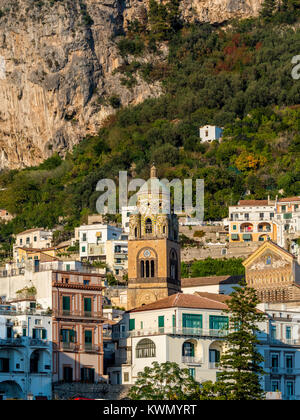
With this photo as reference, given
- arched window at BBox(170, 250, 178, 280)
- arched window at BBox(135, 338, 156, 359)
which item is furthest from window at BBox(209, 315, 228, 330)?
arched window at BBox(170, 250, 178, 280)

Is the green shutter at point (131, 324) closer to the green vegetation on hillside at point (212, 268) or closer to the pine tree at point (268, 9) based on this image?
the green vegetation on hillside at point (212, 268)

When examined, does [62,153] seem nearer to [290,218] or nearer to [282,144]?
[282,144]

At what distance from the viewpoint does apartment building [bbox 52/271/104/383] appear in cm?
5997

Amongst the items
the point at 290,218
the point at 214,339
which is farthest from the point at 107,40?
the point at 214,339

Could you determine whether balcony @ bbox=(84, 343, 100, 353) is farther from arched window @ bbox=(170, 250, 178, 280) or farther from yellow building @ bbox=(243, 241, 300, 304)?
yellow building @ bbox=(243, 241, 300, 304)

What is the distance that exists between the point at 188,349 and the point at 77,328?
6.34m

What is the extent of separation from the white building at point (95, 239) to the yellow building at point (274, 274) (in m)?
32.8

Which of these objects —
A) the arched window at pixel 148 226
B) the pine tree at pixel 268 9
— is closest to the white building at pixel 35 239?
the arched window at pixel 148 226

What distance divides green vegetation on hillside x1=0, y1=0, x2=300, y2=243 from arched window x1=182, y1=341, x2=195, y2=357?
60718 millimetres

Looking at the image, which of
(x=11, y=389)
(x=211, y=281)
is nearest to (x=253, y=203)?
(x=211, y=281)

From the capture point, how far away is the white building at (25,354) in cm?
5703

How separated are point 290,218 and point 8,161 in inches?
2276

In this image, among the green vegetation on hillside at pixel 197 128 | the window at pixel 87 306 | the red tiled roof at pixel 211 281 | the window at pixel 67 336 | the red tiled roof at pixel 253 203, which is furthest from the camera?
the green vegetation on hillside at pixel 197 128

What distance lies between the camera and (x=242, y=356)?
54.2 metres
